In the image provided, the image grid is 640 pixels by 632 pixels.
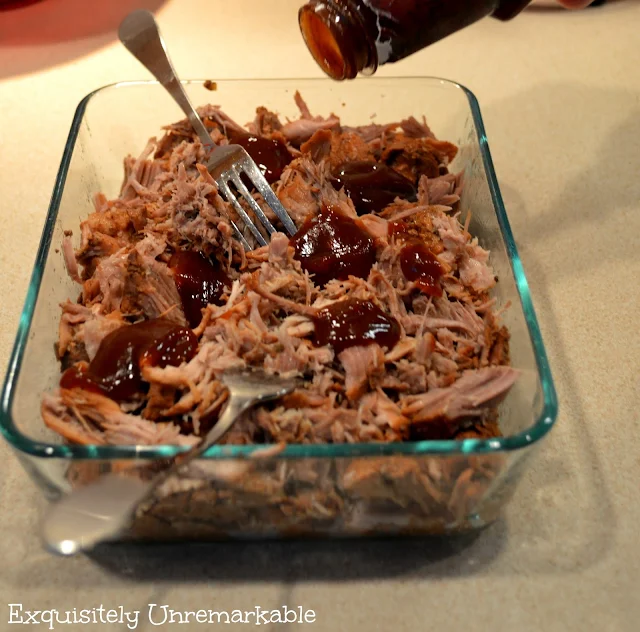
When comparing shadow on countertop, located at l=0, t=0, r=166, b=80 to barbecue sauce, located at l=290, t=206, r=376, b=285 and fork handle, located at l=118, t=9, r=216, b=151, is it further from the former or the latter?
barbecue sauce, located at l=290, t=206, r=376, b=285

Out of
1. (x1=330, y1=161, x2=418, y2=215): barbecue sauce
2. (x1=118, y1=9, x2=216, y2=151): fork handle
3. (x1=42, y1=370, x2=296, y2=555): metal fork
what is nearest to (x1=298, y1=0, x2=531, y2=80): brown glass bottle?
(x1=330, y1=161, x2=418, y2=215): barbecue sauce

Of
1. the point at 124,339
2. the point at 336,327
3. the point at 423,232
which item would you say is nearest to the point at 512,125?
the point at 423,232

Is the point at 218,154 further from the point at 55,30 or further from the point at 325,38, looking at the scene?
the point at 55,30

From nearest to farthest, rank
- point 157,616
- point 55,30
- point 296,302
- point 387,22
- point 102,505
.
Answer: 1. point 102,505
2. point 157,616
3. point 387,22
4. point 296,302
5. point 55,30

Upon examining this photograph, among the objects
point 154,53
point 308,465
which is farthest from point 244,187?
point 308,465

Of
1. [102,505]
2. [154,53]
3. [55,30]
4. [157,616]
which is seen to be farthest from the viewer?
[55,30]

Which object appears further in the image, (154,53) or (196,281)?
(154,53)

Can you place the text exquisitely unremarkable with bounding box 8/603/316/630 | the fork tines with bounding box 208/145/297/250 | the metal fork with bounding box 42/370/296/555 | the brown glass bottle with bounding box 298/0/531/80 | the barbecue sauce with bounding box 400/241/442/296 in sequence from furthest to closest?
the fork tines with bounding box 208/145/297/250, the barbecue sauce with bounding box 400/241/442/296, the brown glass bottle with bounding box 298/0/531/80, the text exquisitely unremarkable with bounding box 8/603/316/630, the metal fork with bounding box 42/370/296/555
